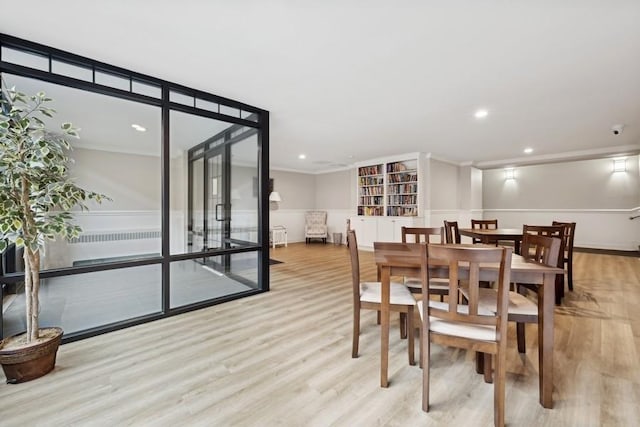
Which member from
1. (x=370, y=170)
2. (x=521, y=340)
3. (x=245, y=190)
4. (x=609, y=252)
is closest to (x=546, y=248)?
(x=521, y=340)

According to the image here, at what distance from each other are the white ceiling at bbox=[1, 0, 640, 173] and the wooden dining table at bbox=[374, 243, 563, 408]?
62.6 inches

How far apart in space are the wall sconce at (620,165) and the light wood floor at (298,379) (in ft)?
19.2

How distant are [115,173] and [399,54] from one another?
9.45 feet

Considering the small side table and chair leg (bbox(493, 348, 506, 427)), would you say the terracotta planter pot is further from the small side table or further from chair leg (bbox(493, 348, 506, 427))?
the small side table

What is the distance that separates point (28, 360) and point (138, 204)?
1.48m

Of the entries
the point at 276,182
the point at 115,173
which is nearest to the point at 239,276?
the point at 115,173

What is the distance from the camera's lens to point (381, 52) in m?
2.26

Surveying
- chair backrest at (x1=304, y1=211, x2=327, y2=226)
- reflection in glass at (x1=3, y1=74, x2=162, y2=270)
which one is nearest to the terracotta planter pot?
reflection in glass at (x1=3, y1=74, x2=162, y2=270)

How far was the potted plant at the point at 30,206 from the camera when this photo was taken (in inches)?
66.0

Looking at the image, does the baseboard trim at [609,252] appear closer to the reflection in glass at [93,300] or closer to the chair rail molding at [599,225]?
the chair rail molding at [599,225]

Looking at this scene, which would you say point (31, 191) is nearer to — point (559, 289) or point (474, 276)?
point (474, 276)

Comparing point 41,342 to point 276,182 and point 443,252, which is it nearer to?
point 443,252

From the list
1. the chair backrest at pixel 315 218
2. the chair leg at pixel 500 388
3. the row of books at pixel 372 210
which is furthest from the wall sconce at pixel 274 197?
the chair leg at pixel 500 388

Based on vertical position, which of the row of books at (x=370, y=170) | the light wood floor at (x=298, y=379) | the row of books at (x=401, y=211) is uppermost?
the row of books at (x=370, y=170)
